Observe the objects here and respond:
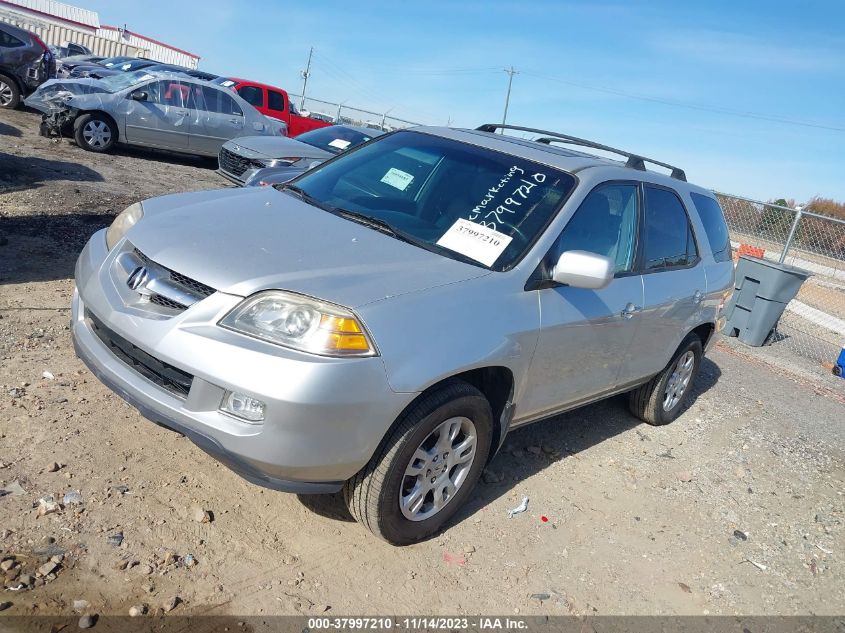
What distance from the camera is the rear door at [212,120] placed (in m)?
13.3

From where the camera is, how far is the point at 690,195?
5.12 metres

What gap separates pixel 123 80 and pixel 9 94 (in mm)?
3702

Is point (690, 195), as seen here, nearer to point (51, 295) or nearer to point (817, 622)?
point (817, 622)

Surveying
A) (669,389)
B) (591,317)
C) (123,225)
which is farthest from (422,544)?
(669,389)

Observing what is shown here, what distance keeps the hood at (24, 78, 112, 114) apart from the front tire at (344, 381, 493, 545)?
37.3ft

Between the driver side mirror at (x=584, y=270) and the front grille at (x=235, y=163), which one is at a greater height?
the driver side mirror at (x=584, y=270)

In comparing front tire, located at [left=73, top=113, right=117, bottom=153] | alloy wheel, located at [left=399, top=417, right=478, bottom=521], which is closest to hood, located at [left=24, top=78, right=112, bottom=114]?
front tire, located at [left=73, top=113, right=117, bottom=153]

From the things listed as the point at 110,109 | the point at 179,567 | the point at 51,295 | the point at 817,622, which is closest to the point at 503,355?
the point at 179,567

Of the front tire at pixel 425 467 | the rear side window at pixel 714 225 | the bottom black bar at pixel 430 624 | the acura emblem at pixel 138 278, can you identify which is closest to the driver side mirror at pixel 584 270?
the front tire at pixel 425 467

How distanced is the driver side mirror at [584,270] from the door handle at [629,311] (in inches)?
30.8

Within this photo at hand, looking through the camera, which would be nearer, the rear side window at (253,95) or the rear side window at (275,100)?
the rear side window at (253,95)

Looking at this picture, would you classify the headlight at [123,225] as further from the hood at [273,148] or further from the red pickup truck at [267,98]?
the red pickup truck at [267,98]

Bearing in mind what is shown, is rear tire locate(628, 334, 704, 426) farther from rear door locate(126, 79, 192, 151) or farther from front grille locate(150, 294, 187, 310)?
rear door locate(126, 79, 192, 151)

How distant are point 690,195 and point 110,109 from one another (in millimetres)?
10479
